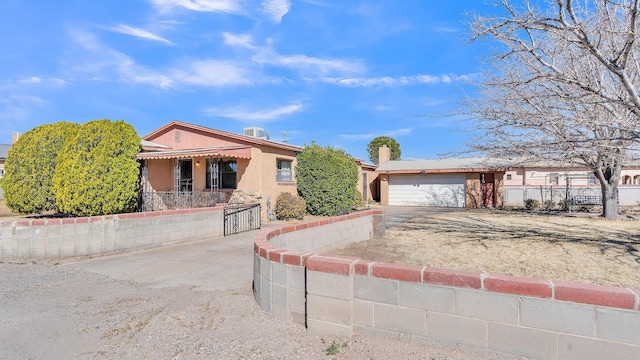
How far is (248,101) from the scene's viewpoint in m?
18.8

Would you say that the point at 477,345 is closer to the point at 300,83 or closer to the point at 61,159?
the point at 61,159

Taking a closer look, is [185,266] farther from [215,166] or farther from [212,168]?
[215,166]

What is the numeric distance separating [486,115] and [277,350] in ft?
25.9

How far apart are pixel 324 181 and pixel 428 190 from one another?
10978mm

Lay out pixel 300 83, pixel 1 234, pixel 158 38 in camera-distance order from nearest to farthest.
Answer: pixel 1 234 → pixel 158 38 → pixel 300 83

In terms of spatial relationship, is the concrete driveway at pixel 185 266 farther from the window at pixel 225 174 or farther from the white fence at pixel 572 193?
the white fence at pixel 572 193

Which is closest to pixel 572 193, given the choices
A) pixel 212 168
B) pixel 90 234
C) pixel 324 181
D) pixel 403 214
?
pixel 403 214

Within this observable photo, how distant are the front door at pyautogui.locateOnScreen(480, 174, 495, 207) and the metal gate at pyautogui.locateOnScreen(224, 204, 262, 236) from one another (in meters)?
16.6

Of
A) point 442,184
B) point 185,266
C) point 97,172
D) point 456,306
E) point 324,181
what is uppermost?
point 97,172

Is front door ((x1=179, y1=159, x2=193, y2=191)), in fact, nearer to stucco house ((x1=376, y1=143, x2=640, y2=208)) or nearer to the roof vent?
the roof vent

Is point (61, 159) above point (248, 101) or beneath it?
beneath

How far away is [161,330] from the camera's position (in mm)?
3465

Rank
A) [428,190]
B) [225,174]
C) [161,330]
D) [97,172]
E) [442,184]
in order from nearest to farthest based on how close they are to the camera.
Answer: [161,330] < [97,172] < [225,174] < [442,184] < [428,190]

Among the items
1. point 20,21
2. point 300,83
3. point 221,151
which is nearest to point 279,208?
point 221,151
